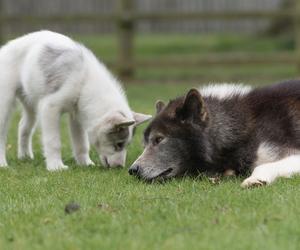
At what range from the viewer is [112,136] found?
7496 millimetres

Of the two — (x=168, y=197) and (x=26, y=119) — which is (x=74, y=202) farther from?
(x=26, y=119)

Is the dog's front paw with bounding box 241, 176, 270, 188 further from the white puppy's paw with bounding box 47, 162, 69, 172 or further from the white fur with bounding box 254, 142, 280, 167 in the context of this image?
the white puppy's paw with bounding box 47, 162, 69, 172

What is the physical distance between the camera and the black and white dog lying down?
20.9ft

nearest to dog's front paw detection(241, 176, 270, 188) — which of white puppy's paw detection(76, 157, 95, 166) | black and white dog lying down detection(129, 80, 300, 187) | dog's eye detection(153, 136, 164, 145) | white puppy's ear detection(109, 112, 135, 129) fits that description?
black and white dog lying down detection(129, 80, 300, 187)

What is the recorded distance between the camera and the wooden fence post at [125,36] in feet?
60.1

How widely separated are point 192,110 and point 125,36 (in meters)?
12.3

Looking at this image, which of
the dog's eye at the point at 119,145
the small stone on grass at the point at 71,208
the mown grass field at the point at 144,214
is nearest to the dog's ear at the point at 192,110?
the mown grass field at the point at 144,214

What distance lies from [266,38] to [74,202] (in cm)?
2251

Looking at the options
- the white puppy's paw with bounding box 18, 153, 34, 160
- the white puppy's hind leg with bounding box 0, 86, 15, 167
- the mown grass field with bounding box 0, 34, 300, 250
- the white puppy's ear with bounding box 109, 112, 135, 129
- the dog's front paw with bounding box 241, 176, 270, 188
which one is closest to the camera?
the mown grass field with bounding box 0, 34, 300, 250

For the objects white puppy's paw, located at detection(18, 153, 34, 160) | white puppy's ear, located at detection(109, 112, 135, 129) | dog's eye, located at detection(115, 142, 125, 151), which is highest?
white puppy's ear, located at detection(109, 112, 135, 129)

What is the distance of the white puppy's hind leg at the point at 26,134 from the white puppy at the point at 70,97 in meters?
0.60

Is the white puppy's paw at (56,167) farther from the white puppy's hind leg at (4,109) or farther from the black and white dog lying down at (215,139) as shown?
the black and white dog lying down at (215,139)

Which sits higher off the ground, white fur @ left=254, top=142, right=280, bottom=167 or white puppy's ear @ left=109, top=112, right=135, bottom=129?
white fur @ left=254, top=142, right=280, bottom=167

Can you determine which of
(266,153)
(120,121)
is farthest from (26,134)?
(266,153)
